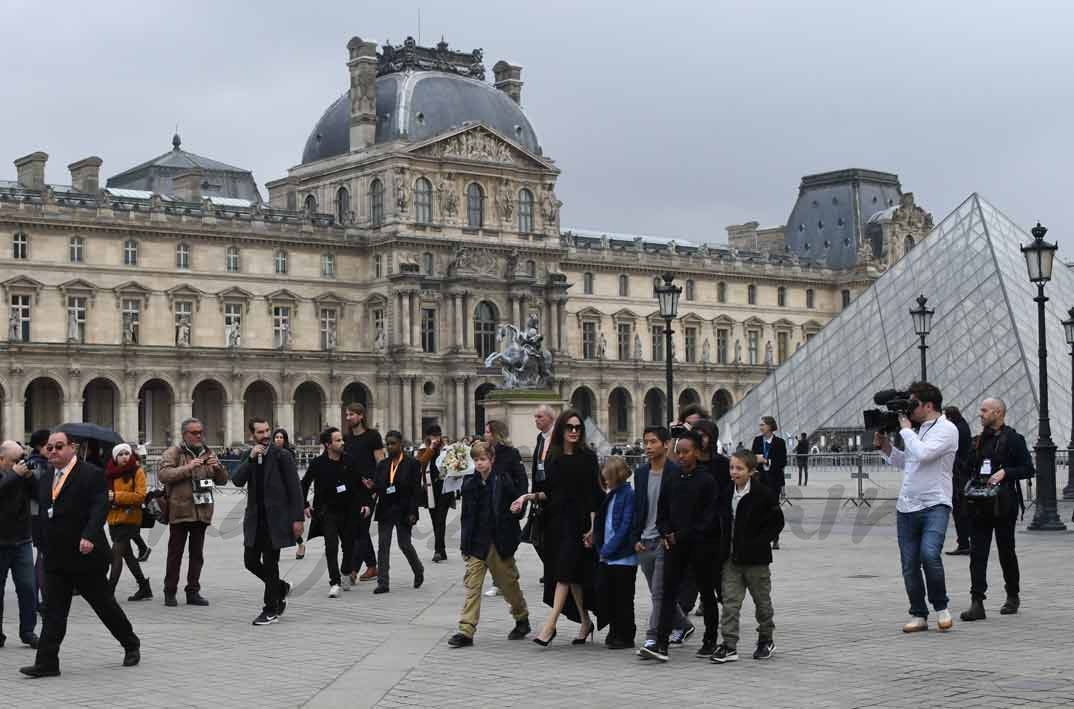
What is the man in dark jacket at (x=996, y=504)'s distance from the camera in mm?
14289

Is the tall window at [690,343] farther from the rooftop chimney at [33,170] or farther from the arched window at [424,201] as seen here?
the rooftop chimney at [33,170]

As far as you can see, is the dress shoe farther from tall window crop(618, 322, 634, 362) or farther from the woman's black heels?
tall window crop(618, 322, 634, 362)

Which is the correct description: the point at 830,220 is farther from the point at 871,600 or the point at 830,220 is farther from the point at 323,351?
the point at 871,600

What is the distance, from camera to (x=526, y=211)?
3137 inches

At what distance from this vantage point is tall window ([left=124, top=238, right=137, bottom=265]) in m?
70.2

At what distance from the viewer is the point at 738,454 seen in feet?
41.7

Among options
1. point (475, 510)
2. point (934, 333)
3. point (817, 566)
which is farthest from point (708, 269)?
point (475, 510)

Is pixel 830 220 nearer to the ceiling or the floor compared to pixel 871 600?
nearer to the ceiling

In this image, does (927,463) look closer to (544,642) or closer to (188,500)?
(544,642)

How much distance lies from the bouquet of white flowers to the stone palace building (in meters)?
46.6

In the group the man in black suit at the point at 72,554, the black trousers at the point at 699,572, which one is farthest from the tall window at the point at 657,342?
the man in black suit at the point at 72,554

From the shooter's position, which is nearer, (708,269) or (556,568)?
(556,568)

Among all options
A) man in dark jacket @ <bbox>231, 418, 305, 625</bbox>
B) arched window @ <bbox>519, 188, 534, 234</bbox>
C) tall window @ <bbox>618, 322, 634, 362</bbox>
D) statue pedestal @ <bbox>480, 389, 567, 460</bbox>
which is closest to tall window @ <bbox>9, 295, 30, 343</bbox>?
arched window @ <bbox>519, 188, 534, 234</bbox>

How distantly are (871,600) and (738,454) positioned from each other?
12.7 ft
